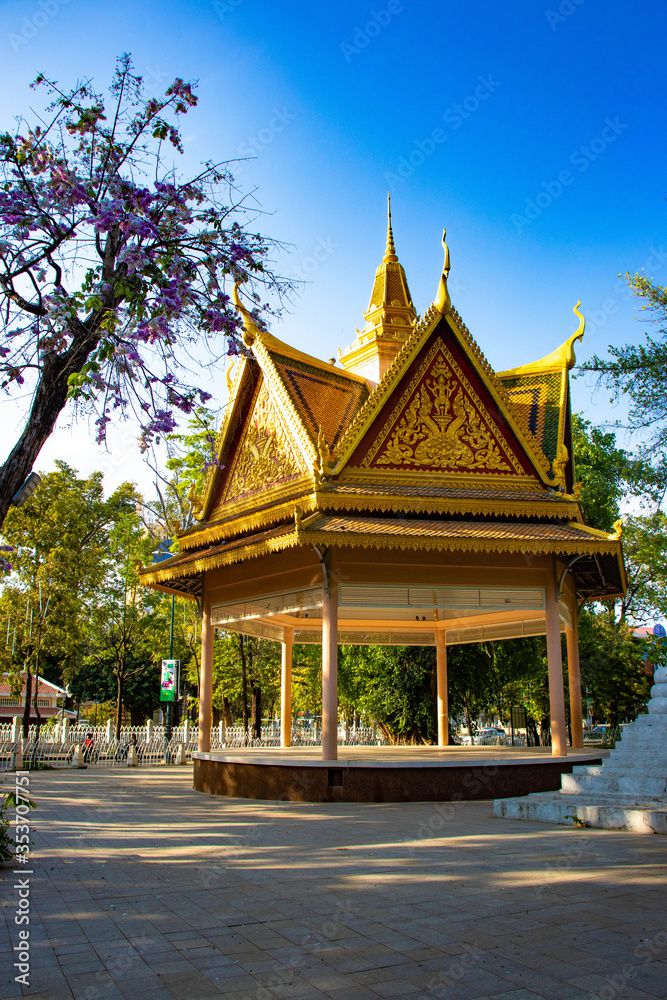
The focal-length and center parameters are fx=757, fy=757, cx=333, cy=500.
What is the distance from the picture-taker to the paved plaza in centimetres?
441

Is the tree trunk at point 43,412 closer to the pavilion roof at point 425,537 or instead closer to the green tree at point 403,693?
the pavilion roof at point 425,537

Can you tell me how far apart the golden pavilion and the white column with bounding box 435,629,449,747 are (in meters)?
3.46

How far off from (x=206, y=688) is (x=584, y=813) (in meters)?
8.79

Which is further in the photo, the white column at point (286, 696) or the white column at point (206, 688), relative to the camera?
the white column at point (286, 696)

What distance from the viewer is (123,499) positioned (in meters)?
36.7

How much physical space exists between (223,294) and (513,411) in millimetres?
9254

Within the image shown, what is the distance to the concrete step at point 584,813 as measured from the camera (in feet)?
31.8

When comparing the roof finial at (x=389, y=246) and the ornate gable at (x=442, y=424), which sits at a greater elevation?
the roof finial at (x=389, y=246)

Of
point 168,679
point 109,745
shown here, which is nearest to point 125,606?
point 109,745

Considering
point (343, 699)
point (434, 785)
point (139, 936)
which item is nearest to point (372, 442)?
point (434, 785)

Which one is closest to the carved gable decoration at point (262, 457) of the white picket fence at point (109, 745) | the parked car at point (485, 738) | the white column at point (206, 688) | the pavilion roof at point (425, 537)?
the pavilion roof at point (425, 537)

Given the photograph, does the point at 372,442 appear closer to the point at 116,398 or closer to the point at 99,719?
the point at 116,398

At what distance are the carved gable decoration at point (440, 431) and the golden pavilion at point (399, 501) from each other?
0.03 m

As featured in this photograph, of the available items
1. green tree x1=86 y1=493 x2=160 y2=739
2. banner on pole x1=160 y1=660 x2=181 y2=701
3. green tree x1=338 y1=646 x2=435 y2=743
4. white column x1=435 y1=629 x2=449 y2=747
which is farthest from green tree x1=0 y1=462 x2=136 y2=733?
white column x1=435 y1=629 x2=449 y2=747
